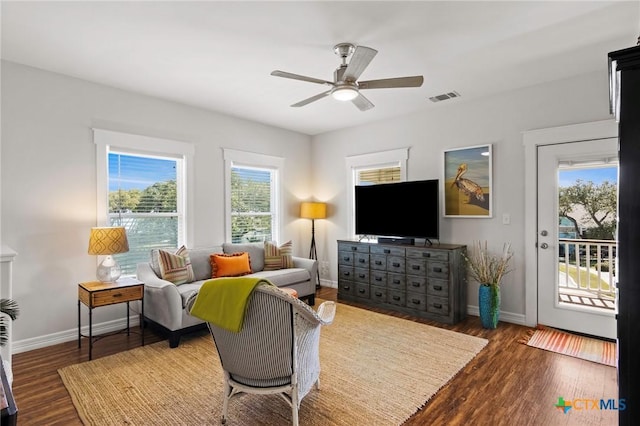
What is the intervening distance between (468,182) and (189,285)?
3.58m

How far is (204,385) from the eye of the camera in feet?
8.23

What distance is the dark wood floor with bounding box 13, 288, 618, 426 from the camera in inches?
83.9

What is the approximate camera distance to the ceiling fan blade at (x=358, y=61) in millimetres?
2246

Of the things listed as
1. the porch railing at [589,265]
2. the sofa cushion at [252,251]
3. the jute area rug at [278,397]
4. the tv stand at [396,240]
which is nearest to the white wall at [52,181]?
the jute area rug at [278,397]

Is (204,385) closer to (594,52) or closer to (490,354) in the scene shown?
(490,354)

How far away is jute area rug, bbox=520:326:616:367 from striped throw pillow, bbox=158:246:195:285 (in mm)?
3608

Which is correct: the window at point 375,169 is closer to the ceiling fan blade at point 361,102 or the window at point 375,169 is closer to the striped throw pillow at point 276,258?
the striped throw pillow at point 276,258

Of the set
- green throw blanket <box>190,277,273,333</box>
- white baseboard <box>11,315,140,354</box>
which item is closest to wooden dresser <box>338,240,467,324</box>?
green throw blanket <box>190,277,273,333</box>

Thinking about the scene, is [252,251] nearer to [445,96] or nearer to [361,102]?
[361,102]

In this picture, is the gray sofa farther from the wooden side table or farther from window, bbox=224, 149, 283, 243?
window, bbox=224, 149, 283, 243

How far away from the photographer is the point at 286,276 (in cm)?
423

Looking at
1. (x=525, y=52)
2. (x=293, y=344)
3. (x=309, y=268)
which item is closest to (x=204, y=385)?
(x=293, y=344)

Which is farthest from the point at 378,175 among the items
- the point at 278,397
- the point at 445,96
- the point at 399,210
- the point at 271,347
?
the point at 271,347

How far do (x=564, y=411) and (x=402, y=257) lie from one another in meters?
2.27
